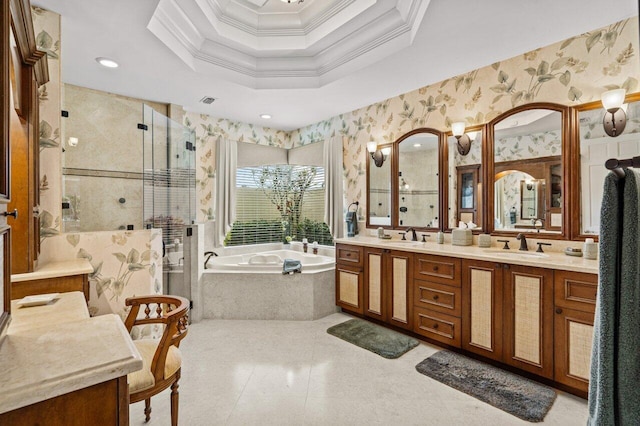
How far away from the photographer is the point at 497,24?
2.24 metres

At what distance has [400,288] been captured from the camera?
3.07 metres

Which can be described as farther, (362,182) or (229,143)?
(229,143)

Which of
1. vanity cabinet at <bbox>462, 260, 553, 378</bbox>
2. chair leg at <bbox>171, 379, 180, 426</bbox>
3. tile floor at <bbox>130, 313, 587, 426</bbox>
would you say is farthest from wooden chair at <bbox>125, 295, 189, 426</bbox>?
vanity cabinet at <bbox>462, 260, 553, 378</bbox>

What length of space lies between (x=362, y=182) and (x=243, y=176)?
1.85 metres

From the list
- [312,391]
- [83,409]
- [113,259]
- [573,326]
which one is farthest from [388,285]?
[83,409]

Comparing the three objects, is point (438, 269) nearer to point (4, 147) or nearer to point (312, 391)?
point (312, 391)

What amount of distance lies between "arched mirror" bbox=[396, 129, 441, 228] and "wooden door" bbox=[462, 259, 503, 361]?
3.03 ft

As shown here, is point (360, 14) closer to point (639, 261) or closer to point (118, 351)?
point (639, 261)

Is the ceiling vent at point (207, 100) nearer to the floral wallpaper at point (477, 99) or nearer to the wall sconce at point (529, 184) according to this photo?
the floral wallpaper at point (477, 99)

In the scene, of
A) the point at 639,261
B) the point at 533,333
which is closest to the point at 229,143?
the point at 533,333

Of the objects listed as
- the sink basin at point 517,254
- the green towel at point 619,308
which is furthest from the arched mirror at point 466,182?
the green towel at point 619,308

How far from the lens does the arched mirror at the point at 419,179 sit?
3391 mm

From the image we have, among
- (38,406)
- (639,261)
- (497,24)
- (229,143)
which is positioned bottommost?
(38,406)

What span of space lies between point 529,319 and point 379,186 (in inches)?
84.5
